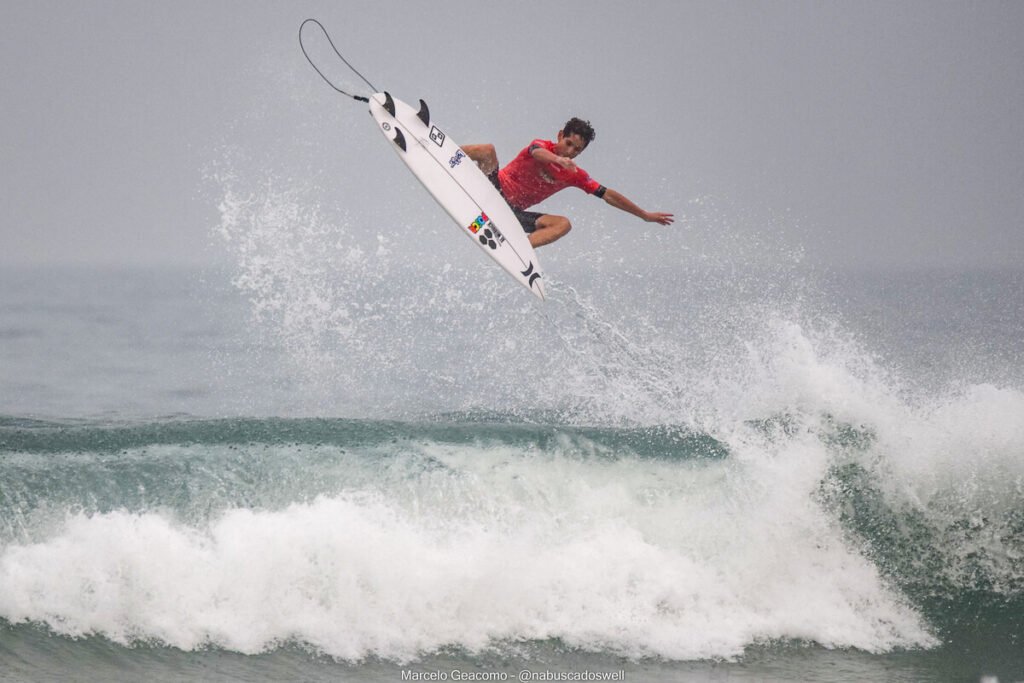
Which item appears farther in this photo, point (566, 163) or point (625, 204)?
point (625, 204)

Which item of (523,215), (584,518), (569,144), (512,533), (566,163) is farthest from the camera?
(523,215)

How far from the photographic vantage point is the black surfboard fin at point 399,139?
6078mm

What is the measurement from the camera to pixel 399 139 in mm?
6086

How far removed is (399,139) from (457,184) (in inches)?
17.1

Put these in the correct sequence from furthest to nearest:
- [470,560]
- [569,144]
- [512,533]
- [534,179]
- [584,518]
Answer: [534,179], [569,144], [584,518], [512,533], [470,560]

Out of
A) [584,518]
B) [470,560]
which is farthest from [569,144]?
[470,560]

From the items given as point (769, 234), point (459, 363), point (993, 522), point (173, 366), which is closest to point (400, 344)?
point (459, 363)

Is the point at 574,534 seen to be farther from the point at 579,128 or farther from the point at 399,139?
the point at 399,139

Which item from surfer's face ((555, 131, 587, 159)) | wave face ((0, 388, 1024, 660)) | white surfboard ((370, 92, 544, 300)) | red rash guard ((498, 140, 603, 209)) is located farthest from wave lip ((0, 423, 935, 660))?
surfer's face ((555, 131, 587, 159))

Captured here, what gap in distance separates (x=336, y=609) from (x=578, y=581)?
1189 millimetres

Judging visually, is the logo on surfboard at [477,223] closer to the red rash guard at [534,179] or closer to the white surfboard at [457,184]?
the white surfboard at [457,184]

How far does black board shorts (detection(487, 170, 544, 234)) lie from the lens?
637 centimetres

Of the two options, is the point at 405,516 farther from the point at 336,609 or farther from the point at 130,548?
the point at 130,548

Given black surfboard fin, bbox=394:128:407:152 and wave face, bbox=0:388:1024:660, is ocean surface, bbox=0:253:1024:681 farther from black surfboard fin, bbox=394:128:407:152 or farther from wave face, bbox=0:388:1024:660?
black surfboard fin, bbox=394:128:407:152
